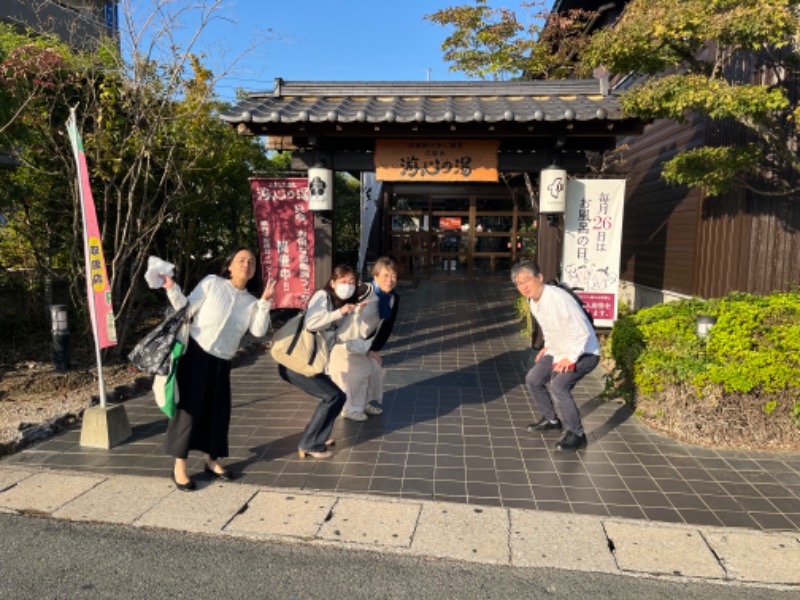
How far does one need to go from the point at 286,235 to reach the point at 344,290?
380 centimetres

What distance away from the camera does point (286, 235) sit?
8.12m

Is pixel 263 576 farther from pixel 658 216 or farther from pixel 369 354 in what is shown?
A: pixel 658 216

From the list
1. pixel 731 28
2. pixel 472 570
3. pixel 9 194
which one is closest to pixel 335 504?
pixel 472 570

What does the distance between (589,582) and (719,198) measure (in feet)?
22.7

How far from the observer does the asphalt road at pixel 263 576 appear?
3041 millimetres

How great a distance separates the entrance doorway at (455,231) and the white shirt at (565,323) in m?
12.4

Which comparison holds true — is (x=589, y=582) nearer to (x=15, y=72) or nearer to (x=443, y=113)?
(x=443, y=113)

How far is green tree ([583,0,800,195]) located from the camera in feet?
16.9

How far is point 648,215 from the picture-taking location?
11.1 metres

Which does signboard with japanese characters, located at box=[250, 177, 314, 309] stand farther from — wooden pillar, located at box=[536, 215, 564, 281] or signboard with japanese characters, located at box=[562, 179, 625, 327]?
signboard with japanese characters, located at box=[562, 179, 625, 327]

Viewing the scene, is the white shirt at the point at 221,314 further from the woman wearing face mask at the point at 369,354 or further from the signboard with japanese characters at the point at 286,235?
the signboard with japanese characters at the point at 286,235

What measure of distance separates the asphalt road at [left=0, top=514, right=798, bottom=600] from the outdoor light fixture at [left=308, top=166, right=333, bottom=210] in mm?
4789

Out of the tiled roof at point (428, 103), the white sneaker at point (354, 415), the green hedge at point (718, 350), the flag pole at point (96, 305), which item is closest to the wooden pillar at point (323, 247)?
the tiled roof at point (428, 103)

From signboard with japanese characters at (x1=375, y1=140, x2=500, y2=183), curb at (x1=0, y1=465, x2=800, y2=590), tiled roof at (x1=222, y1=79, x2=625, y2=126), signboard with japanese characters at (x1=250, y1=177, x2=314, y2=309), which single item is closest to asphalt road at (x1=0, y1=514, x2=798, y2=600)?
curb at (x1=0, y1=465, x2=800, y2=590)
